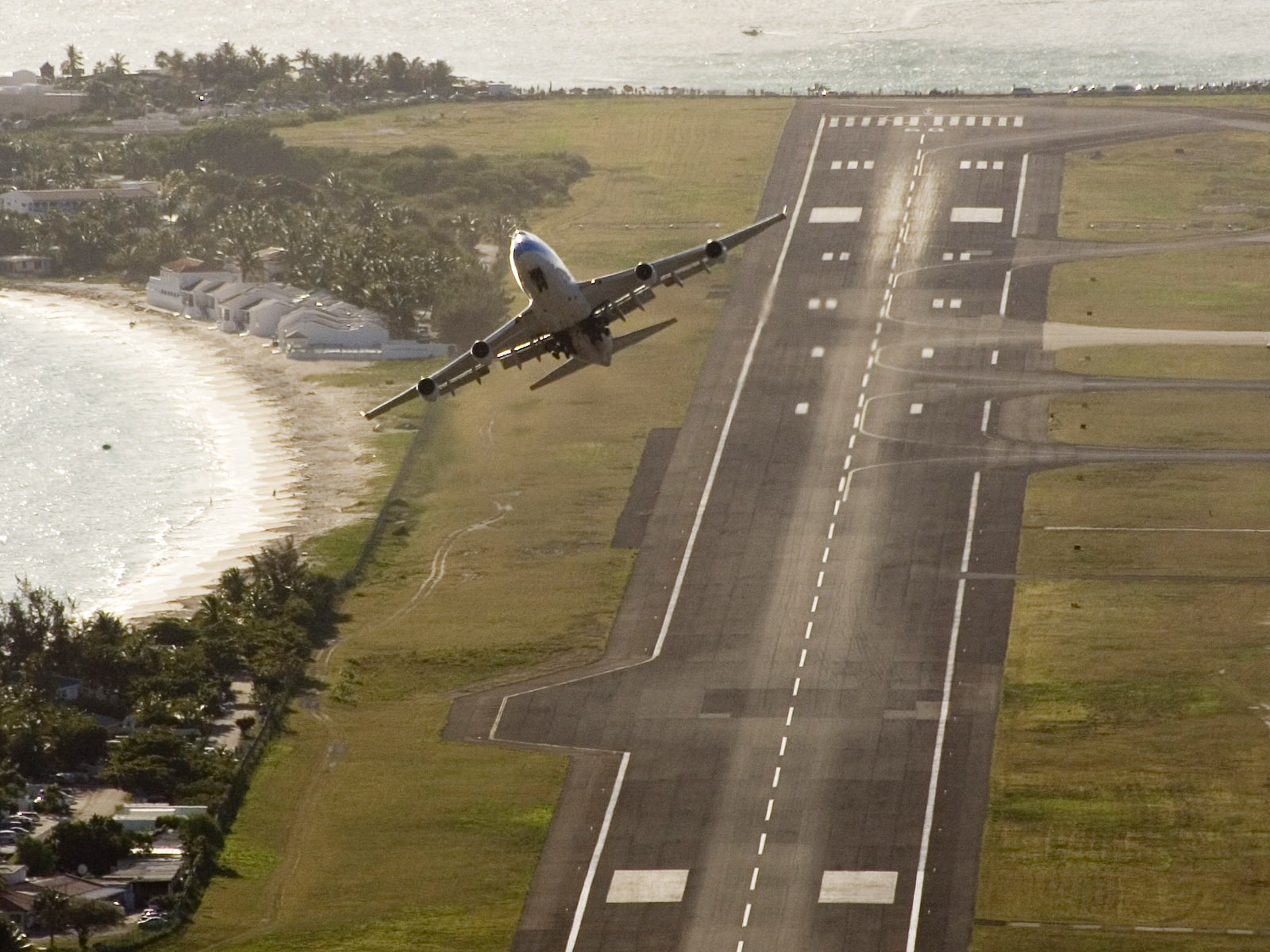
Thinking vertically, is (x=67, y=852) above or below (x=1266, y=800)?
below

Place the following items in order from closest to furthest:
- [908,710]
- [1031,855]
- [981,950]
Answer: [981,950] < [1031,855] < [908,710]

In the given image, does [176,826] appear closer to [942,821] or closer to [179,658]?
[179,658]

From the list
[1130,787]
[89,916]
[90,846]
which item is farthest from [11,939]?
[1130,787]

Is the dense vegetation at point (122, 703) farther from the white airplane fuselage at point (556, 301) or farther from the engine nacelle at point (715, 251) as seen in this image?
the engine nacelle at point (715, 251)

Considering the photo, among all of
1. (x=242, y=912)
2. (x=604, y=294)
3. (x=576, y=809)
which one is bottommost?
(x=242, y=912)

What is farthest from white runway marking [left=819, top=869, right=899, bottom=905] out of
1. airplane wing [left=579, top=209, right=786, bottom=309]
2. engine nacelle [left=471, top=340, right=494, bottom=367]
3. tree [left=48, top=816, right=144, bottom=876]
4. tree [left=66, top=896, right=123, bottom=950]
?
tree [left=48, top=816, right=144, bottom=876]

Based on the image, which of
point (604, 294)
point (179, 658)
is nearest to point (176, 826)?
point (179, 658)
